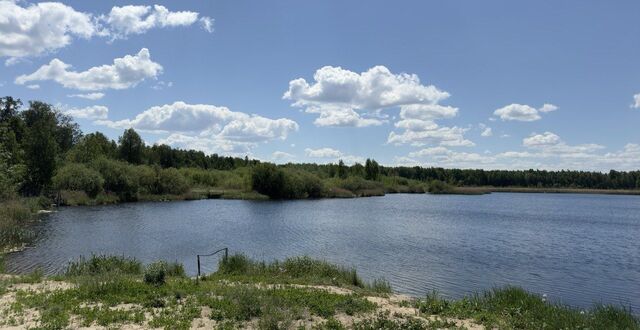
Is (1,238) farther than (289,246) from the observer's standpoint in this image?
No

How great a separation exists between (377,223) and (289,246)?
19660 millimetres

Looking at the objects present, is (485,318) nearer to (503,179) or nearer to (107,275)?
(107,275)

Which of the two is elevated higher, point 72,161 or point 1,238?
point 72,161

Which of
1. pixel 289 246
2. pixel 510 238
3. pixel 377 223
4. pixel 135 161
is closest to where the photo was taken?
pixel 289 246

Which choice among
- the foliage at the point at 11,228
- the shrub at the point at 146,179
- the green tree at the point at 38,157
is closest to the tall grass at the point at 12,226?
the foliage at the point at 11,228

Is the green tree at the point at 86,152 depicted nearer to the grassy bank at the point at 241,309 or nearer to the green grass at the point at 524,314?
the grassy bank at the point at 241,309

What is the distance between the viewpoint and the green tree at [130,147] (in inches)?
4227

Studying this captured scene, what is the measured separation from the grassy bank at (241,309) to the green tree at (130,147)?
98.5 metres

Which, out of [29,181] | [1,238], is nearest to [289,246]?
[1,238]

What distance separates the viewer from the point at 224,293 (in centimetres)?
1277

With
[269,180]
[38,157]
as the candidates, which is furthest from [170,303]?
[269,180]

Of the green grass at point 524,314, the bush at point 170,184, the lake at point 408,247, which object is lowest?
the lake at point 408,247

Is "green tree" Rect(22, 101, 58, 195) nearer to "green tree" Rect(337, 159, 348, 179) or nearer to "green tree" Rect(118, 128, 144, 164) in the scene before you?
"green tree" Rect(118, 128, 144, 164)

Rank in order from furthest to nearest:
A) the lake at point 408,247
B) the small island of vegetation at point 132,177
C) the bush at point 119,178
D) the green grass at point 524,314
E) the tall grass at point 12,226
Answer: the bush at point 119,178, the small island of vegetation at point 132,177, the tall grass at point 12,226, the lake at point 408,247, the green grass at point 524,314
